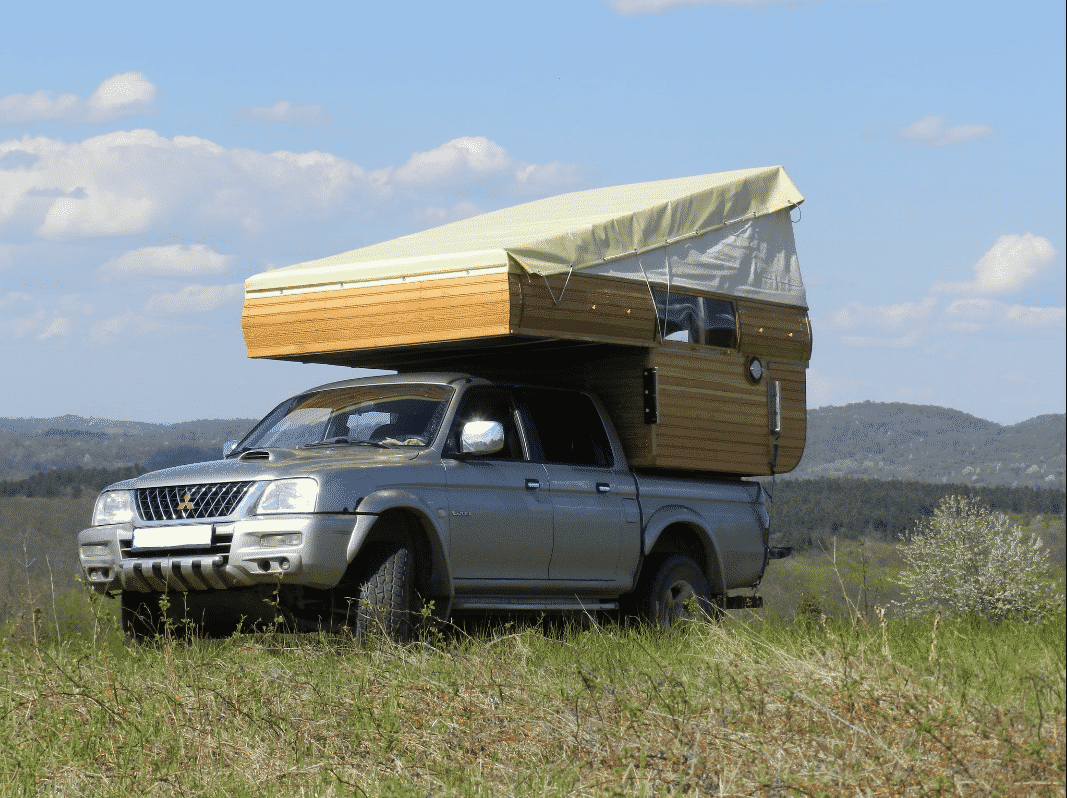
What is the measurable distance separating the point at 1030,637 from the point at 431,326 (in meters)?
4.36

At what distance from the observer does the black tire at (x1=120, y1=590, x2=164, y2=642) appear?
882 centimetres

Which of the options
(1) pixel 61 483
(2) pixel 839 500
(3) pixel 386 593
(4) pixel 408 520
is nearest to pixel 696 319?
(4) pixel 408 520

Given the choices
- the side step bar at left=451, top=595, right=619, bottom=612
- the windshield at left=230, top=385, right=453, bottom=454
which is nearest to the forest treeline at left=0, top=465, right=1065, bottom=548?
the side step bar at left=451, top=595, right=619, bottom=612

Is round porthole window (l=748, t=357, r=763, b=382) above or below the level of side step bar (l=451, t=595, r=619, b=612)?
above

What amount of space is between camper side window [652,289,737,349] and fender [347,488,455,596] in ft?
9.45

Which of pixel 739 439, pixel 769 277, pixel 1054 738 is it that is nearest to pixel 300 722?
pixel 1054 738

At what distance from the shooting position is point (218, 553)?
7.95m

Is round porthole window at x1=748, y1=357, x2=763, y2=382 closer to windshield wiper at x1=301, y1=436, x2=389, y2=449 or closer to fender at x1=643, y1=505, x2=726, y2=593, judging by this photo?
fender at x1=643, y1=505, x2=726, y2=593

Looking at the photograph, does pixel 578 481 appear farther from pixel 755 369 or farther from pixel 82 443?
pixel 82 443

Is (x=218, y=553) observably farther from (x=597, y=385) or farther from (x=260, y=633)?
(x=597, y=385)

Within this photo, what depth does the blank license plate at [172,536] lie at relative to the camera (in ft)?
26.2

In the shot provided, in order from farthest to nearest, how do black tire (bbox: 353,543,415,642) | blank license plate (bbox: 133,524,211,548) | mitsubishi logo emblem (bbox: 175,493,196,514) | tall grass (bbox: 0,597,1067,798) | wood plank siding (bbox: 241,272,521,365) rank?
wood plank siding (bbox: 241,272,521,365), mitsubishi logo emblem (bbox: 175,493,196,514), blank license plate (bbox: 133,524,211,548), black tire (bbox: 353,543,415,642), tall grass (bbox: 0,597,1067,798)

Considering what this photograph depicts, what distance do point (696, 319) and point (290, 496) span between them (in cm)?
423

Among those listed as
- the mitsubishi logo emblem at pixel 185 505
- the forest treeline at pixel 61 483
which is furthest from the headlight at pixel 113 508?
the forest treeline at pixel 61 483
